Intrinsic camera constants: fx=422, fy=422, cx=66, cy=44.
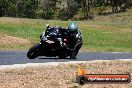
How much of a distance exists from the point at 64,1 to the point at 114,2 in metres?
37.6

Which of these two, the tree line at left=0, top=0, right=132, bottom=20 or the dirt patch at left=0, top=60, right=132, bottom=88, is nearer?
the dirt patch at left=0, top=60, right=132, bottom=88

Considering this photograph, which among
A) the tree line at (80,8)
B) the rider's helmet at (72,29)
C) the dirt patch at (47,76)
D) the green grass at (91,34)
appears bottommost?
Result: the tree line at (80,8)

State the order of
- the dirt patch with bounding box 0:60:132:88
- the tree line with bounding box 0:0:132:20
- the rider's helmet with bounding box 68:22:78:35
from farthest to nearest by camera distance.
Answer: the tree line with bounding box 0:0:132:20 → the rider's helmet with bounding box 68:22:78:35 → the dirt patch with bounding box 0:60:132:88

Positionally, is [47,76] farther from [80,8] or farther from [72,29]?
[80,8]

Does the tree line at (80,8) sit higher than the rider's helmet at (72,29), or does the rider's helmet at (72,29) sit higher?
the rider's helmet at (72,29)

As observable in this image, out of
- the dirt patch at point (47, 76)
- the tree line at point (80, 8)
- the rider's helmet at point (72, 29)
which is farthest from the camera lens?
the tree line at point (80, 8)

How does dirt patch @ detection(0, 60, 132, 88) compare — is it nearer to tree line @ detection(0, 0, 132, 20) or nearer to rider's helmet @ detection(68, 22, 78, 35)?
rider's helmet @ detection(68, 22, 78, 35)

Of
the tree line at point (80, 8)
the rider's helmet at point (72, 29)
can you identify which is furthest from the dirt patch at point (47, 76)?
the tree line at point (80, 8)

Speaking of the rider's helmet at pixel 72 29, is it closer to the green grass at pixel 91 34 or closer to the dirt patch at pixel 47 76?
the dirt patch at pixel 47 76

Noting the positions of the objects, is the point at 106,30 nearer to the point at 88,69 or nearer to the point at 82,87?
the point at 88,69

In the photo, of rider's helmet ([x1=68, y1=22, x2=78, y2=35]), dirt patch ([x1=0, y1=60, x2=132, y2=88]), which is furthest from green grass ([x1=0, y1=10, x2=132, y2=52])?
dirt patch ([x1=0, y1=60, x2=132, y2=88])

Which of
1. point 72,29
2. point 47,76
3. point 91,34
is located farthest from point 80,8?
point 47,76

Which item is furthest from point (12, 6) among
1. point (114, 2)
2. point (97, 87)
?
point (97, 87)

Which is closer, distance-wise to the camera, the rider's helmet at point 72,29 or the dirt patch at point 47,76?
the dirt patch at point 47,76
